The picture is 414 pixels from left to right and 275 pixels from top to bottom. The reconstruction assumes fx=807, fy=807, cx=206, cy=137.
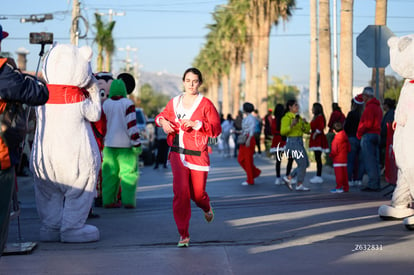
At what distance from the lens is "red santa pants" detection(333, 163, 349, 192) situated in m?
15.5

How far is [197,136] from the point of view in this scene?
844cm

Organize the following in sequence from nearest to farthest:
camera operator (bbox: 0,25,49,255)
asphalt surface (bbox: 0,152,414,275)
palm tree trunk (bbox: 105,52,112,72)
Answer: camera operator (bbox: 0,25,49,255) < asphalt surface (bbox: 0,152,414,275) < palm tree trunk (bbox: 105,52,112,72)

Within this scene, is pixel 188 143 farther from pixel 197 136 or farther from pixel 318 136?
pixel 318 136

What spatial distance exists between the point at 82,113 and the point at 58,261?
1.92 m

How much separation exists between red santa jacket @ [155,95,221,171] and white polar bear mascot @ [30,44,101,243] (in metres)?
0.98

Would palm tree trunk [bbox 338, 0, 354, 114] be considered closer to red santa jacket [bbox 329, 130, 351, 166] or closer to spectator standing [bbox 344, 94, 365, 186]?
spectator standing [bbox 344, 94, 365, 186]

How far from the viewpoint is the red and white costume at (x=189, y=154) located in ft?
27.4

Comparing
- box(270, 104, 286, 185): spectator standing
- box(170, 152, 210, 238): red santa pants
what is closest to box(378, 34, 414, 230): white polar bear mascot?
box(170, 152, 210, 238): red santa pants

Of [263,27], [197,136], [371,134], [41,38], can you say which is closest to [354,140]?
[371,134]

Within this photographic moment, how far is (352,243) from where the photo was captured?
8.36m

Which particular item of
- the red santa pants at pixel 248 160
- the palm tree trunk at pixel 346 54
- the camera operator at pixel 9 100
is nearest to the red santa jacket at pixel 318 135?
the red santa pants at pixel 248 160

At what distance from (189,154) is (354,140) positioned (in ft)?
29.2

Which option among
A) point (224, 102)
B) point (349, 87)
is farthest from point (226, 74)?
point (349, 87)

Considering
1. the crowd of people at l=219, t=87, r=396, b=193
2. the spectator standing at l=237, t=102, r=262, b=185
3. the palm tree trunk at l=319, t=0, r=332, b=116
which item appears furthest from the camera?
the palm tree trunk at l=319, t=0, r=332, b=116
